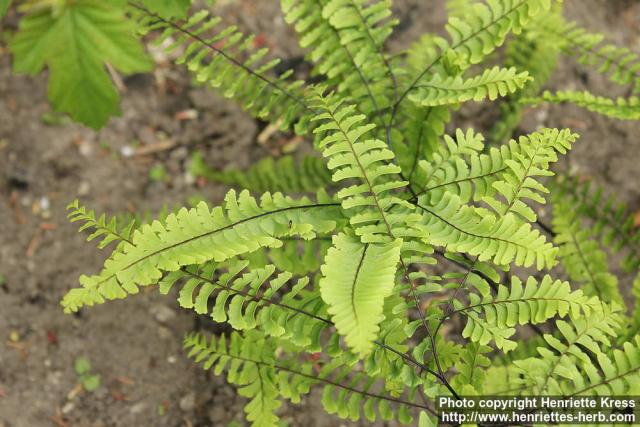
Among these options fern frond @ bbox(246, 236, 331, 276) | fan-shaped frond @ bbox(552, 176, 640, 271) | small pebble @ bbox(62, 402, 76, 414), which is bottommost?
small pebble @ bbox(62, 402, 76, 414)

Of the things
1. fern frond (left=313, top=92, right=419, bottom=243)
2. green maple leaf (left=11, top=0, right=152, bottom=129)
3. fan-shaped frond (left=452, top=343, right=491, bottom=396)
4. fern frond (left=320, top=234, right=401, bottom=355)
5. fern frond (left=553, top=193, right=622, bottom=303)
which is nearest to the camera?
fern frond (left=320, top=234, right=401, bottom=355)

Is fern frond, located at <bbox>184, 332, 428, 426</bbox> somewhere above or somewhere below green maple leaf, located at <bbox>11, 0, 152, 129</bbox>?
below

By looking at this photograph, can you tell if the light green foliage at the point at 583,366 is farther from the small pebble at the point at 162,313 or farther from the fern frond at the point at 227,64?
the small pebble at the point at 162,313

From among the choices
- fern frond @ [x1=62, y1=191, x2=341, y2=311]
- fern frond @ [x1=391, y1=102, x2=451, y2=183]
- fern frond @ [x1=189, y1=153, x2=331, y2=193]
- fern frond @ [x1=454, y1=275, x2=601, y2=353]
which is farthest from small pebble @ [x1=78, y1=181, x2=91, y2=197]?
fern frond @ [x1=454, y1=275, x2=601, y2=353]

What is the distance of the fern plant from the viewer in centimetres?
175

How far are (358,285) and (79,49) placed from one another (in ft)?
4.36

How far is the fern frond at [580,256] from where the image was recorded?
Result: 8.12ft

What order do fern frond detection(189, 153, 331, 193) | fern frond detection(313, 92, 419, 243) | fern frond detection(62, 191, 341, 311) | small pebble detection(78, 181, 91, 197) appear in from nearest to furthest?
fern frond detection(62, 191, 341, 311) → fern frond detection(313, 92, 419, 243) → fern frond detection(189, 153, 331, 193) → small pebble detection(78, 181, 91, 197)

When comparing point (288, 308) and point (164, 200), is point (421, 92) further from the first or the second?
point (164, 200)

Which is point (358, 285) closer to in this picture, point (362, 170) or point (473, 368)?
point (362, 170)

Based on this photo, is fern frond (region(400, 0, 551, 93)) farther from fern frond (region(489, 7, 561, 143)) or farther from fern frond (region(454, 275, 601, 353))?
fern frond (region(454, 275, 601, 353))

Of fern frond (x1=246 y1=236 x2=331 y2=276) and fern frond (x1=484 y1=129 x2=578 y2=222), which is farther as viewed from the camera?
fern frond (x1=246 y1=236 x2=331 y2=276)

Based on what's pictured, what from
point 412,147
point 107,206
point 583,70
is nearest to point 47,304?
point 107,206

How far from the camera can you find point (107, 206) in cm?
321
